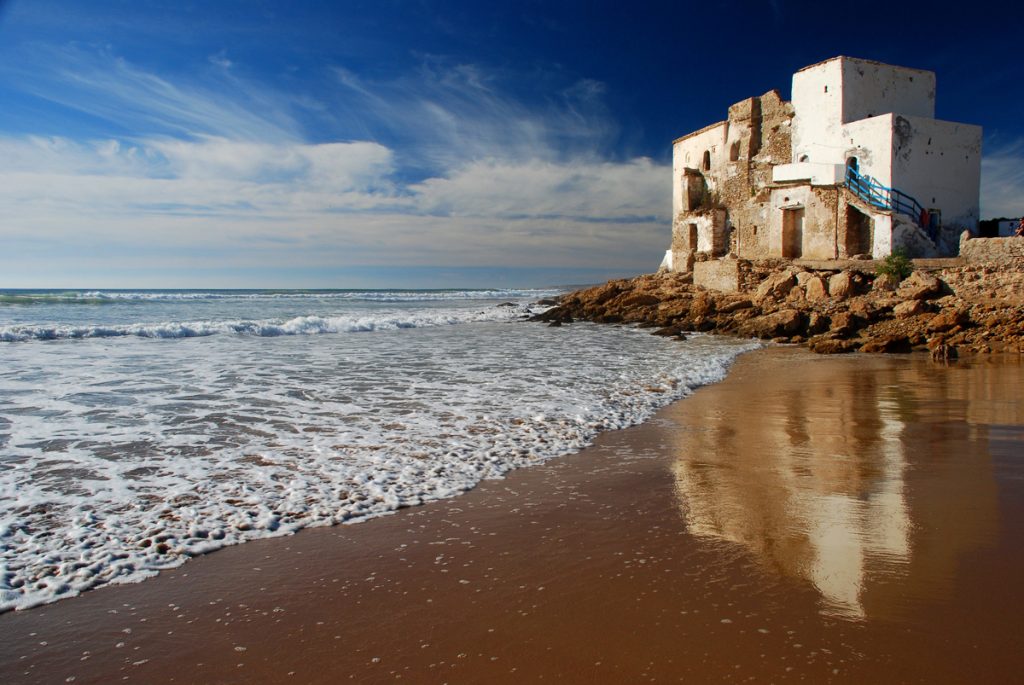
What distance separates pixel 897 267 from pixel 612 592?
1681 cm

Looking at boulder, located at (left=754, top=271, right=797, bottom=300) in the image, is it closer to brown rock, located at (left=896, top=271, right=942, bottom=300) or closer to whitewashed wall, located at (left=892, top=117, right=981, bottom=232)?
brown rock, located at (left=896, top=271, right=942, bottom=300)

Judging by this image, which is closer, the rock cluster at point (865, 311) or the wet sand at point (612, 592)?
the wet sand at point (612, 592)

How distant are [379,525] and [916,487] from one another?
332 cm

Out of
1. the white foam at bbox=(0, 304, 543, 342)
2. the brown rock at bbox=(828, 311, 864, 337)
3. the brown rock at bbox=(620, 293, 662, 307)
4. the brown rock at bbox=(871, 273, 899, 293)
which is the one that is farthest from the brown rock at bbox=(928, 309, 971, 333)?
the white foam at bbox=(0, 304, 543, 342)

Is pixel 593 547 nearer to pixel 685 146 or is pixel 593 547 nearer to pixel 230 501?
pixel 230 501

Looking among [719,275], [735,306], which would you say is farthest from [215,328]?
[719,275]

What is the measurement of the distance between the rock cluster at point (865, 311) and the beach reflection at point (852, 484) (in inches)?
195

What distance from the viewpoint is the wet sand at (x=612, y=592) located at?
2.10m

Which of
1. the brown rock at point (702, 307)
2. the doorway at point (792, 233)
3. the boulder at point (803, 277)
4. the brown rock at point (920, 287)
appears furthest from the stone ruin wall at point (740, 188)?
the brown rock at point (920, 287)

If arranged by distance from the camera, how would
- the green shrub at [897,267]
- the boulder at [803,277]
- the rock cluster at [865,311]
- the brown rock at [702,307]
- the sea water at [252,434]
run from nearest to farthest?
the sea water at [252,434]
the rock cluster at [865,311]
the green shrub at [897,267]
the boulder at [803,277]
the brown rock at [702,307]

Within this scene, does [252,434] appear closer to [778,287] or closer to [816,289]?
[816,289]

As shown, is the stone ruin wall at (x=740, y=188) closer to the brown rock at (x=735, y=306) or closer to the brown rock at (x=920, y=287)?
the brown rock at (x=735, y=306)

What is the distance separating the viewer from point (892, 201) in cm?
1955

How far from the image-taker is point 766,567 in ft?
9.09
